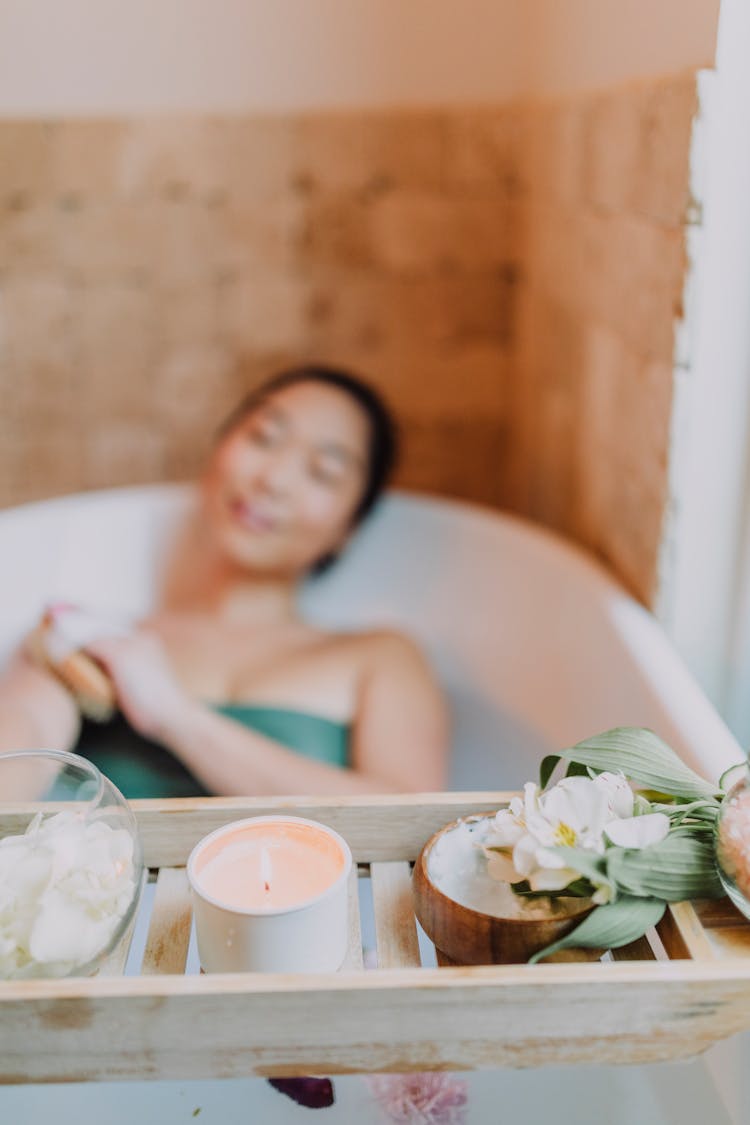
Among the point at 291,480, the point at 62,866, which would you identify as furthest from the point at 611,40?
the point at 62,866

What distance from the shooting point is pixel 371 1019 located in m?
0.67

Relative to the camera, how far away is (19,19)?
212 cm

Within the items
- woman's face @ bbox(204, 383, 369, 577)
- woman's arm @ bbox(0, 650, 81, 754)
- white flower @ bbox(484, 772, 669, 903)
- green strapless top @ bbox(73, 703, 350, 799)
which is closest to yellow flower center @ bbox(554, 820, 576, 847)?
white flower @ bbox(484, 772, 669, 903)

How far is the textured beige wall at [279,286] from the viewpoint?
7.22ft

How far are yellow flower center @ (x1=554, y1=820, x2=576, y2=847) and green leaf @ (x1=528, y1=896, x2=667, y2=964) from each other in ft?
0.16

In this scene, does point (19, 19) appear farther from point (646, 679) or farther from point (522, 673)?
point (646, 679)

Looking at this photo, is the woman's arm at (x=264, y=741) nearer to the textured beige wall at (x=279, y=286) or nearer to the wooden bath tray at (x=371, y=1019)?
the textured beige wall at (x=279, y=286)

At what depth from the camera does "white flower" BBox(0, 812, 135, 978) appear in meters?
0.69

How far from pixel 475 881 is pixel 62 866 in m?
0.29

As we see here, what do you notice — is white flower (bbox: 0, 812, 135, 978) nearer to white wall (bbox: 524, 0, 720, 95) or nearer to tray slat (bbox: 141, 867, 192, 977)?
tray slat (bbox: 141, 867, 192, 977)

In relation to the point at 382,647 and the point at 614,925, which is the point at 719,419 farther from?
the point at 614,925

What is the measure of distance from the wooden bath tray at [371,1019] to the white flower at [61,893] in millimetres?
30

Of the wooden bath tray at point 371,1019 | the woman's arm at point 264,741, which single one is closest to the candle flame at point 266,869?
the wooden bath tray at point 371,1019

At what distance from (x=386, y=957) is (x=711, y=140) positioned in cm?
96
